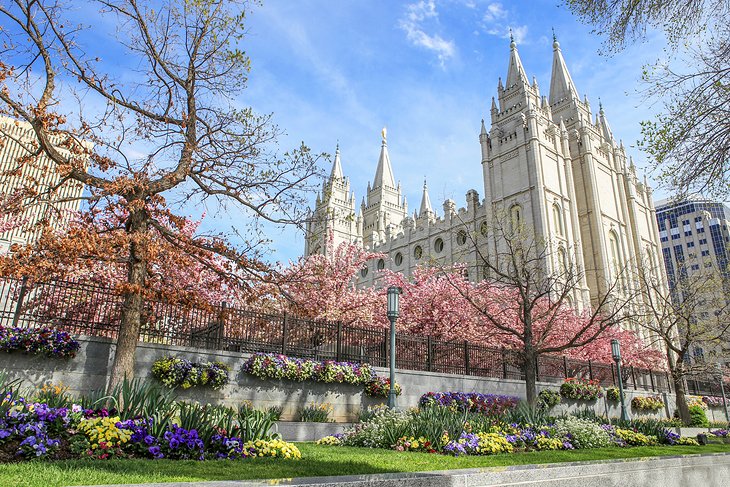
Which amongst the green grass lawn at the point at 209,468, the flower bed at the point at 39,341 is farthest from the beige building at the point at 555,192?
the green grass lawn at the point at 209,468

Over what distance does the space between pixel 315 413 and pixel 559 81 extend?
51548 millimetres

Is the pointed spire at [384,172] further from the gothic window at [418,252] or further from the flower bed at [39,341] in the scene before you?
the flower bed at [39,341]

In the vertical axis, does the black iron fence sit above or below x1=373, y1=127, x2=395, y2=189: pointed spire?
below

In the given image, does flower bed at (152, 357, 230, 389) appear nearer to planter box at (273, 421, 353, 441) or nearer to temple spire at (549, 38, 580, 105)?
planter box at (273, 421, 353, 441)

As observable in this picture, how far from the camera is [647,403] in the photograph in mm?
23156

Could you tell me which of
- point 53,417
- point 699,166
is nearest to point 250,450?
point 53,417

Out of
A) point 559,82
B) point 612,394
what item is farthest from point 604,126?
point 612,394

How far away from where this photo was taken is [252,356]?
12.4 metres

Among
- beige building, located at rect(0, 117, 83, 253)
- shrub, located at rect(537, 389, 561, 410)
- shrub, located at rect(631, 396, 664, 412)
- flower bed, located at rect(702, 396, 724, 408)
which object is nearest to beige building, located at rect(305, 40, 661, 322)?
flower bed, located at rect(702, 396, 724, 408)

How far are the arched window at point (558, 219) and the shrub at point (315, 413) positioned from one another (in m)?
34.4

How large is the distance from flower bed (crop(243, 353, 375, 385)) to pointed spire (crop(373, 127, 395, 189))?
67.3 meters

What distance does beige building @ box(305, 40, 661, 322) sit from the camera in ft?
139

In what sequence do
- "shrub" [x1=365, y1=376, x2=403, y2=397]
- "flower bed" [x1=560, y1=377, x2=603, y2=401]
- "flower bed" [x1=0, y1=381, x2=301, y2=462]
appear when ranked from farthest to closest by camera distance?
1. "flower bed" [x1=560, y1=377, x2=603, y2=401]
2. "shrub" [x1=365, y1=376, x2=403, y2=397]
3. "flower bed" [x1=0, y1=381, x2=301, y2=462]

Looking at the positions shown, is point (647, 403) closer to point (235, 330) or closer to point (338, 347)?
point (338, 347)
